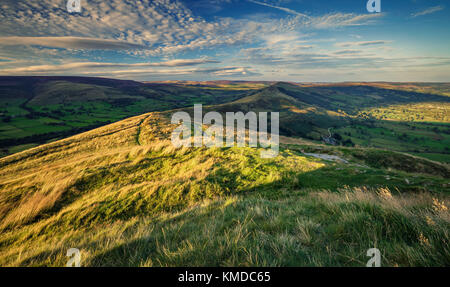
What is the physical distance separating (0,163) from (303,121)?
142524mm

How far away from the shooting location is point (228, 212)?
4902mm

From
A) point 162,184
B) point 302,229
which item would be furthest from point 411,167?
point 162,184

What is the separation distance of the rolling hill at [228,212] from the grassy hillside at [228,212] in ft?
0.10

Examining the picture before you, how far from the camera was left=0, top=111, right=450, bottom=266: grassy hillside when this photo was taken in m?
2.74

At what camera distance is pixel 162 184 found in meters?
8.91

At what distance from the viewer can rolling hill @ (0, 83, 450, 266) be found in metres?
2.74

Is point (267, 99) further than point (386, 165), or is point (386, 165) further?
point (267, 99)

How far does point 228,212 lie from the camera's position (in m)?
4.90

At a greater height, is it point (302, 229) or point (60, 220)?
point (302, 229)

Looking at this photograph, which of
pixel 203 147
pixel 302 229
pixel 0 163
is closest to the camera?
pixel 302 229

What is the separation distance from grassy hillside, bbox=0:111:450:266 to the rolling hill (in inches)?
1.1

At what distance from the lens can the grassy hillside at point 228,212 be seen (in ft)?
9.00

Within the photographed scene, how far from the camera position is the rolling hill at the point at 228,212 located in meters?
2.74
